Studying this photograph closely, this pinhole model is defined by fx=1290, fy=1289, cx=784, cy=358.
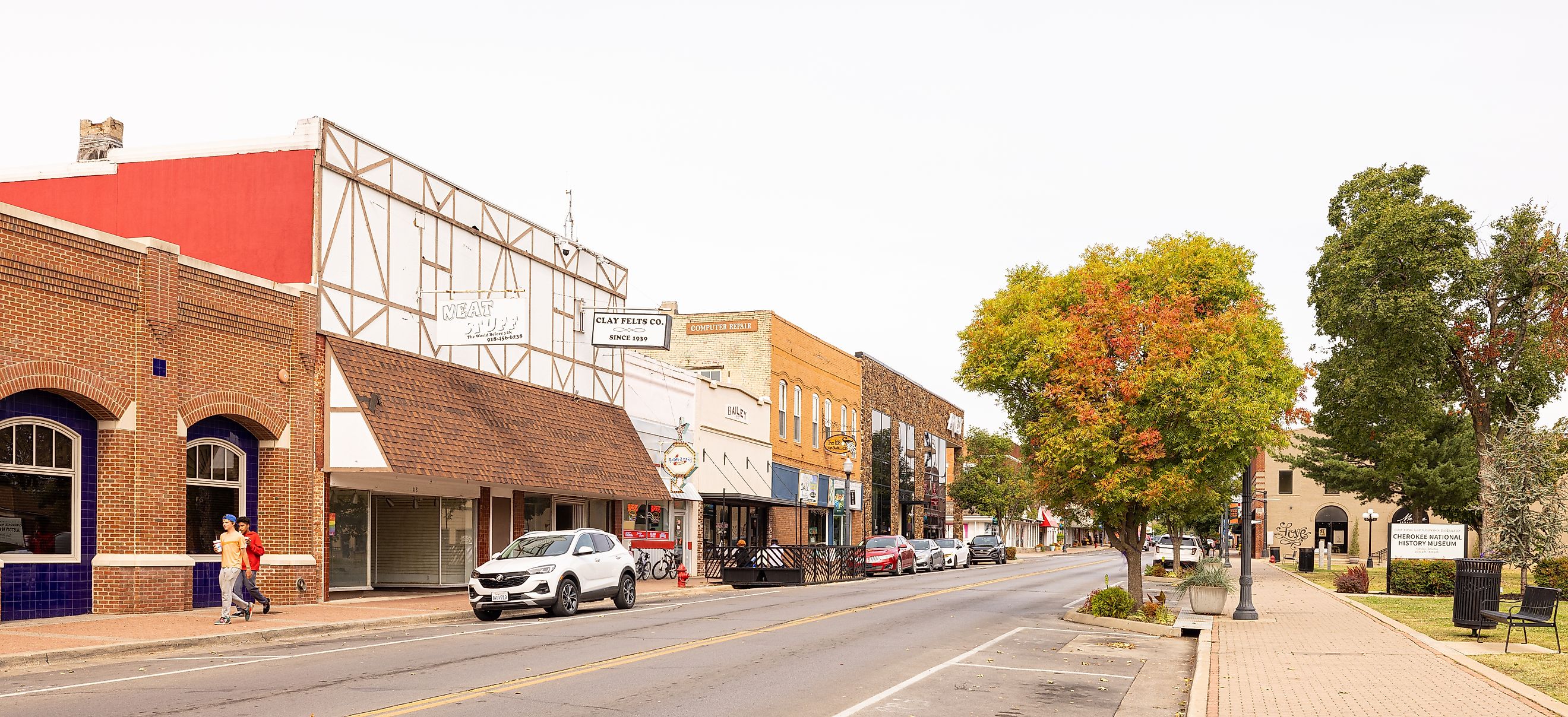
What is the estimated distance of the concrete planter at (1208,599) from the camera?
80.3 ft

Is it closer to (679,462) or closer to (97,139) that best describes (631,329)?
(679,462)

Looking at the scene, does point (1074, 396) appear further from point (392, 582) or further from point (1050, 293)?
point (392, 582)

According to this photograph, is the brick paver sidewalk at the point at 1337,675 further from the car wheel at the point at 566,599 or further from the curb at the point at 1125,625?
the car wheel at the point at 566,599

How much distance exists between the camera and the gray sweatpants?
18766 millimetres

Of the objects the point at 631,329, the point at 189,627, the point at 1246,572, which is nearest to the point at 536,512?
the point at 631,329

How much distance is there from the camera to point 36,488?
752 inches

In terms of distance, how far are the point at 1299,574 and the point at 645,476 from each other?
28.0 metres

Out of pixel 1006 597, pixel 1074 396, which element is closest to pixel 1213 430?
pixel 1074 396

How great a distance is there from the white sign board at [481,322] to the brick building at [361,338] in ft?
0.20

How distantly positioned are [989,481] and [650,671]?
7390 cm

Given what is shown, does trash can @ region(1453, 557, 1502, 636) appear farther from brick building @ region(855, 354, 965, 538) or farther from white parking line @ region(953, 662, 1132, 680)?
brick building @ region(855, 354, 965, 538)

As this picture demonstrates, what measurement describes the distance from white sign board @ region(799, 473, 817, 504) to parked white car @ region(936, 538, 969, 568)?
562 centimetres

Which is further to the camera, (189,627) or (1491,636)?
(1491,636)

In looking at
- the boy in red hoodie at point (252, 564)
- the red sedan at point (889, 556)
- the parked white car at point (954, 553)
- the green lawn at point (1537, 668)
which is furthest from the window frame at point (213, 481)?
the parked white car at point (954, 553)
